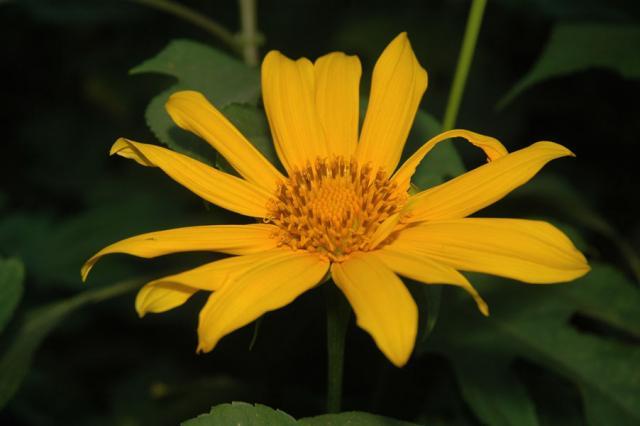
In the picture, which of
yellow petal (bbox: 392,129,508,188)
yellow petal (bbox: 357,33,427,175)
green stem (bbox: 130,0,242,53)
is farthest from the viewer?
green stem (bbox: 130,0,242,53)

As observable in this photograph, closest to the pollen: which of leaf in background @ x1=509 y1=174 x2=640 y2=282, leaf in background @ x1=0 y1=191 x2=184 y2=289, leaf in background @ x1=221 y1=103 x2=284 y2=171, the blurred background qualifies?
leaf in background @ x1=221 y1=103 x2=284 y2=171

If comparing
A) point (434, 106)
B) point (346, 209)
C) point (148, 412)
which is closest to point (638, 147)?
point (434, 106)

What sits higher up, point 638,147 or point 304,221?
point 304,221

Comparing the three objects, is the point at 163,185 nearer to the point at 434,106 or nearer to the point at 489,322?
the point at 434,106

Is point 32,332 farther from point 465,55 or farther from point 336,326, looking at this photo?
point 465,55

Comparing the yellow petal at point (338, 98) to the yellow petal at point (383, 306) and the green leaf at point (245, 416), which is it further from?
the green leaf at point (245, 416)

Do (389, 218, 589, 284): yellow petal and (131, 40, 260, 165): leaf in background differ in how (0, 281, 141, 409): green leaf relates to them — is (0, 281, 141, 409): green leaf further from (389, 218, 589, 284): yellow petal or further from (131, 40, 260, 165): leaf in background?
(389, 218, 589, 284): yellow petal
